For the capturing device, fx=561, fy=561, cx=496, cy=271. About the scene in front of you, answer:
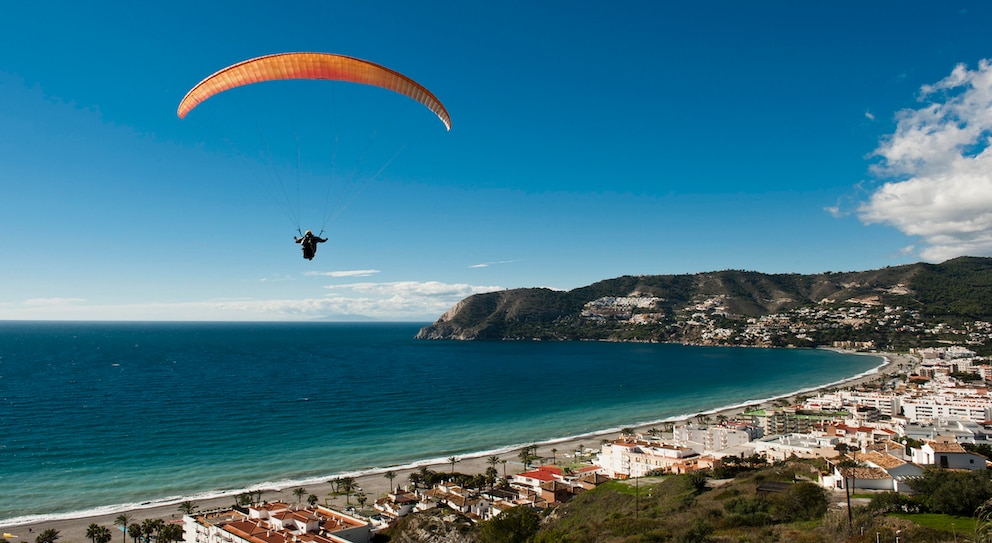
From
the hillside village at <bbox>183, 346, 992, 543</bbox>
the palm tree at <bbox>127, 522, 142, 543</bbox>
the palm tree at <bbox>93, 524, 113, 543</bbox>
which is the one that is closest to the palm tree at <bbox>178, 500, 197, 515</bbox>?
the hillside village at <bbox>183, 346, 992, 543</bbox>

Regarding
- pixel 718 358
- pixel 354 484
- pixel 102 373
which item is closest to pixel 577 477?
pixel 354 484

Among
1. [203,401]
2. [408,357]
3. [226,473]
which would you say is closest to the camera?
[226,473]

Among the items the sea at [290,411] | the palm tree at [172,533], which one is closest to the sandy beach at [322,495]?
the sea at [290,411]

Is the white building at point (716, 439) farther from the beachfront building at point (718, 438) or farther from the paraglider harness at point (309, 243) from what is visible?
the paraglider harness at point (309, 243)

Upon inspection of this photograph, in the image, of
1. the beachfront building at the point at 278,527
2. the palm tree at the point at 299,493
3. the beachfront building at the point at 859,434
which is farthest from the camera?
the beachfront building at the point at 859,434

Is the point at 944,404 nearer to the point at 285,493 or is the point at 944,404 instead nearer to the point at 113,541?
the point at 285,493

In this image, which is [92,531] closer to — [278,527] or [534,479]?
[278,527]
